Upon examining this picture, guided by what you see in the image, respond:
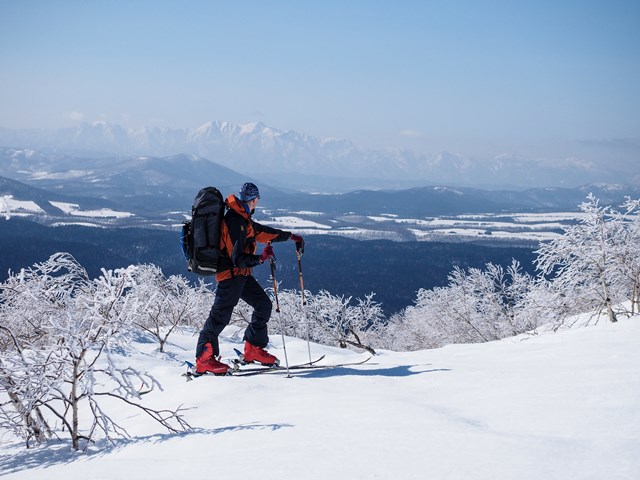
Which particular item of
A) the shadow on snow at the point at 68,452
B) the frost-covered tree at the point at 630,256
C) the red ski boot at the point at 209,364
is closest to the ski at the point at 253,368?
the red ski boot at the point at 209,364

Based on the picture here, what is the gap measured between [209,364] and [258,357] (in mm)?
830

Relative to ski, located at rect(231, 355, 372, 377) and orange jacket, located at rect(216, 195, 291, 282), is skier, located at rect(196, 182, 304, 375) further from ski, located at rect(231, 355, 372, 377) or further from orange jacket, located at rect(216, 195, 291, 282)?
ski, located at rect(231, 355, 372, 377)

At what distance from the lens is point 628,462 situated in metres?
2.76

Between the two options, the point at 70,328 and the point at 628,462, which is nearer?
the point at 628,462

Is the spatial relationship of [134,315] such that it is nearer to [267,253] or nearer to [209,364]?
[209,364]

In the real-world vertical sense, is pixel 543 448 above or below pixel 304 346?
above

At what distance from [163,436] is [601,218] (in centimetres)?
1560

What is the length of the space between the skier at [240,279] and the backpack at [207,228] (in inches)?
5.1

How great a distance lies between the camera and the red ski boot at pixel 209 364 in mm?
7090

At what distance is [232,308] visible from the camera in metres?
7.11

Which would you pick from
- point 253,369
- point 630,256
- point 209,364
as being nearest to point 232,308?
point 209,364

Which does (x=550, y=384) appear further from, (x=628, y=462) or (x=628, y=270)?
(x=628, y=270)

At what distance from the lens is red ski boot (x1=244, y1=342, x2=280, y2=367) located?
7.62 meters

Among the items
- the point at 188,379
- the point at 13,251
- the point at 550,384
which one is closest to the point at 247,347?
the point at 188,379
